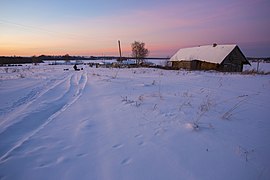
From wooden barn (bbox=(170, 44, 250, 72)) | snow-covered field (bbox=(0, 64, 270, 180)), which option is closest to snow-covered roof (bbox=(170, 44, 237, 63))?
wooden barn (bbox=(170, 44, 250, 72))

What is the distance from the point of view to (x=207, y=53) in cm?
3133

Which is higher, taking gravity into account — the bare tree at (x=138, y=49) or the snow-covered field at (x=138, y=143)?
the bare tree at (x=138, y=49)

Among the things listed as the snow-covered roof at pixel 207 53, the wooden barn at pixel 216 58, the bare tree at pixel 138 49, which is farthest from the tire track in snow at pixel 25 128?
the bare tree at pixel 138 49

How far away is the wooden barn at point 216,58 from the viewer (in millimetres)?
28531

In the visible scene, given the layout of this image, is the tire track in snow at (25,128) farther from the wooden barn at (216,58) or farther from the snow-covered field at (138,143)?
the wooden barn at (216,58)

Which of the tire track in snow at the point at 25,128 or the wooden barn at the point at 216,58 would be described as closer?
the tire track in snow at the point at 25,128

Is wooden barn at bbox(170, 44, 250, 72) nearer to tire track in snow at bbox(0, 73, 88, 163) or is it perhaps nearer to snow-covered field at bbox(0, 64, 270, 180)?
snow-covered field at bbox(0, 64, 270, 180)

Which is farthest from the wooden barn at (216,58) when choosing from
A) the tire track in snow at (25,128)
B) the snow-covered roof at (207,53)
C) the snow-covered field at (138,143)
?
the tire track in snow at (25,128)

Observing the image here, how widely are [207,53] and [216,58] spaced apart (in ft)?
10.2

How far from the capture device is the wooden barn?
28.5m

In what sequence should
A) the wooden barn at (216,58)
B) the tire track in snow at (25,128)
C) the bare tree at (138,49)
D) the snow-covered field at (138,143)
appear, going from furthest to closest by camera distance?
the bare tree at (138,49) < the wooden barn at (216,58) < the tire track in snow at (25,128) < the snow-covered field at (138,143)

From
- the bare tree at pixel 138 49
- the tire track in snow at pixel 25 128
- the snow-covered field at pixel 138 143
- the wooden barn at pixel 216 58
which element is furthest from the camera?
the bare tree at pixel 138 49

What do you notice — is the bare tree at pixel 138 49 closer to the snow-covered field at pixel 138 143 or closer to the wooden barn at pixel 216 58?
the wooden barn at pixel 216 58

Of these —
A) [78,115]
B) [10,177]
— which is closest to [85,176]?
[10,177]
